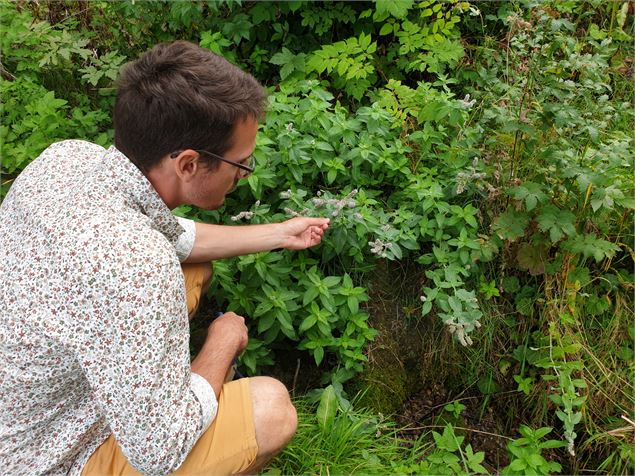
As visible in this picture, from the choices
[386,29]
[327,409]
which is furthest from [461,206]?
[327,409]

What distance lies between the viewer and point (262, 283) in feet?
8.89

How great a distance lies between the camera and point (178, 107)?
1.93m

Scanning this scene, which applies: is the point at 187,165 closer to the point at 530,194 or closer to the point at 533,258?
the point at 530,194

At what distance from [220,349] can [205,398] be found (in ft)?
1.03

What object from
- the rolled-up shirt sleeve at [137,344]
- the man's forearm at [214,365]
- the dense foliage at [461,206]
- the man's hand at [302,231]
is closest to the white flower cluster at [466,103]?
the dense foliage at [461,206]

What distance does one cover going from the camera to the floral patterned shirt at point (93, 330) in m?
1.66

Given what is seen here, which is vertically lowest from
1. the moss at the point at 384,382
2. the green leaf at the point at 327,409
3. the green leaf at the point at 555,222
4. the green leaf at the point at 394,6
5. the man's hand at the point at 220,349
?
the moss at the point at 384,382

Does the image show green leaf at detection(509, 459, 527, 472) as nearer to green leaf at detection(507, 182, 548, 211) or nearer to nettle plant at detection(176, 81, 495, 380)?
nettle plant at detection(176, 81, 495, 380)

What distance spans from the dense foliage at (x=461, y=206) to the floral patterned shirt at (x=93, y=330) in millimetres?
817

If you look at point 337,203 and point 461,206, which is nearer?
point 337,203

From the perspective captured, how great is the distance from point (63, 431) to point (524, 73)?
100 inches

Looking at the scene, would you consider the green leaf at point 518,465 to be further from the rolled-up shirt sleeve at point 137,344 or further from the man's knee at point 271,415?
the rolled-up shirt sleeve at point 137,344

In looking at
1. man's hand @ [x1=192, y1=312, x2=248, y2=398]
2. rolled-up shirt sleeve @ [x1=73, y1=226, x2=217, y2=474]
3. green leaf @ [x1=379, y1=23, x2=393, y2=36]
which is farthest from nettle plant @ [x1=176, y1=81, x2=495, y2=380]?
rolled-up shirt sleeve @ [x1=73, y1=226, x2=217, y2=474]

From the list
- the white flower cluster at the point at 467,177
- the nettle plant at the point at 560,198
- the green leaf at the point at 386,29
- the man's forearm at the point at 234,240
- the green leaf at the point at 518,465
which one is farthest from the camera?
the green leaf at the point at 386,29
